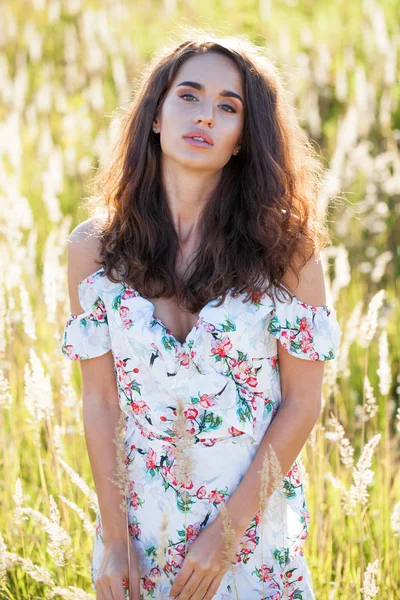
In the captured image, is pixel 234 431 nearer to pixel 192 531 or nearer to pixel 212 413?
pixel 212 413

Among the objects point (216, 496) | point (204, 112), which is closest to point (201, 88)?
point (204, 112)

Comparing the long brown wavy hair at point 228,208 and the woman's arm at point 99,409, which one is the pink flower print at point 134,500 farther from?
the long brown wavy hair at point 228,208

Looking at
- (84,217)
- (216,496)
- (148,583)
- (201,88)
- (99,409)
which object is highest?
(201,88)

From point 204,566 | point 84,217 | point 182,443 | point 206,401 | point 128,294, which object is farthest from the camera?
point 84,217

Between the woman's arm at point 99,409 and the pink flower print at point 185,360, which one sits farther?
the woman's arm at point 99,409

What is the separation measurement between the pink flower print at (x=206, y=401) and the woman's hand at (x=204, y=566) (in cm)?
28

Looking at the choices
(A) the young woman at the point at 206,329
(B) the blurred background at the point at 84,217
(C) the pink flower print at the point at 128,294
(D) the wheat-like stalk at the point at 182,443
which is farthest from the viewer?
(B) the blurred background at the point at 84,217

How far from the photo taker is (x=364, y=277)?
15.0 feet

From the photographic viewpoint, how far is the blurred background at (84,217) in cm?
238

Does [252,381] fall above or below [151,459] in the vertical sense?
above

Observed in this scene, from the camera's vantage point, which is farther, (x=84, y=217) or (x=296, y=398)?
(x=84, y=217)

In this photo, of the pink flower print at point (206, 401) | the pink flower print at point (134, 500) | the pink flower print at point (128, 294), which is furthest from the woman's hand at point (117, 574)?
the pink flower print at point (128, 294)

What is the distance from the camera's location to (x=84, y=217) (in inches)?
217

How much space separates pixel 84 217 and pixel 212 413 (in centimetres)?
363
